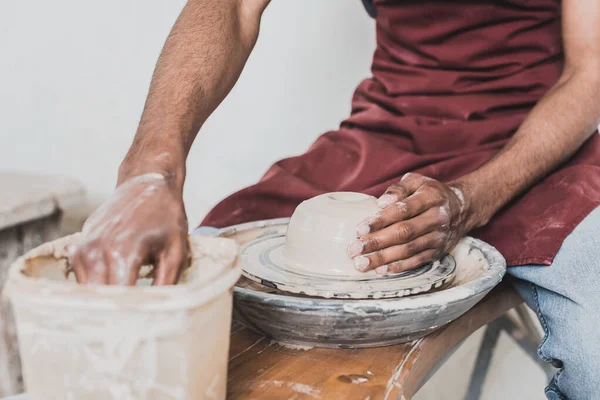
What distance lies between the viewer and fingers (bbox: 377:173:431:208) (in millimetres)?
952

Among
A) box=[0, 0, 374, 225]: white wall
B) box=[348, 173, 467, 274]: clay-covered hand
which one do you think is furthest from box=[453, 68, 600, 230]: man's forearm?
box=[0, 0, 374, 225]: white wall

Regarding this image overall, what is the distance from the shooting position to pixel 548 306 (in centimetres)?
108

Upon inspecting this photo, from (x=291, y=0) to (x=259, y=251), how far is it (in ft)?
4.43

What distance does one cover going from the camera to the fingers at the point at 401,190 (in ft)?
3.12

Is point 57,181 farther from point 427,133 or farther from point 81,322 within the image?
point 81,322

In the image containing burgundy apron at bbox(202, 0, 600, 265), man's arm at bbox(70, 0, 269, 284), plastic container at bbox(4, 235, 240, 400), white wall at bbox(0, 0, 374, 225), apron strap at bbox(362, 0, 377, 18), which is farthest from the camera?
white wall at bbox(0, 0, 374, 225)

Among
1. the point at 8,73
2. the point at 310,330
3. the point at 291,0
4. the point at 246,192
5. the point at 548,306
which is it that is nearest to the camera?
the point at 310,330

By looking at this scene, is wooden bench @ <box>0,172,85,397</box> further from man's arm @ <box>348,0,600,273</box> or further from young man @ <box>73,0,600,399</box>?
man's arm @ <box>348,0,600,273</box>

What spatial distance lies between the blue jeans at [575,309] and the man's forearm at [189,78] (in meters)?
0.63

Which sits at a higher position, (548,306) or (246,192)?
(246,192)

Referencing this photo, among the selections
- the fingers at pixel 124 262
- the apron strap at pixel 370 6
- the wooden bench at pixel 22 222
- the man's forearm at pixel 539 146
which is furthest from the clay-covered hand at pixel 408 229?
the wooden bench at pixel 22 222

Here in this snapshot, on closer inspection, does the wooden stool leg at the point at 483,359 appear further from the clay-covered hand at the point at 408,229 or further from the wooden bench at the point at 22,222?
the wooden bench at the point at 22,222

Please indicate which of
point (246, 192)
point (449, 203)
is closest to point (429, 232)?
point (449, 203)

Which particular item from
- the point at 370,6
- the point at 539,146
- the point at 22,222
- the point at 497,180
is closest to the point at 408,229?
the point at 497,180
